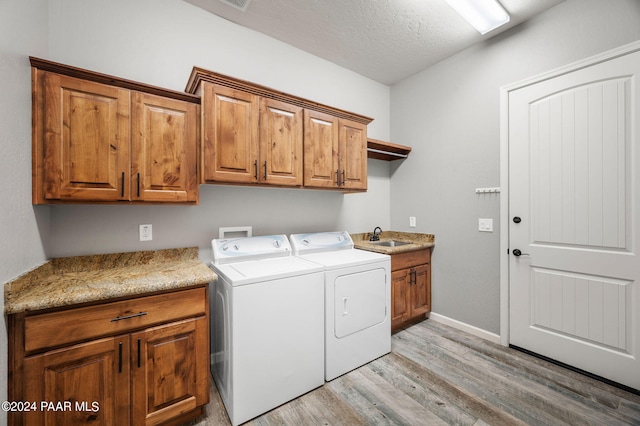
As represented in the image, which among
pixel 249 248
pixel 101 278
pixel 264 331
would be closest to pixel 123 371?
pixel 101 278

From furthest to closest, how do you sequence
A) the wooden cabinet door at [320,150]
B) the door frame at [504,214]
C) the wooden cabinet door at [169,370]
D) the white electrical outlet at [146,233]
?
the door frame at [504,214] → the wooden cabinet door at [320,150] → the white electrical outlet at [146,233] → the wooden cabinet door at [169,370]

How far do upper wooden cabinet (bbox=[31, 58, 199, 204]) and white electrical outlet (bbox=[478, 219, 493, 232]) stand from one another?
2.58m

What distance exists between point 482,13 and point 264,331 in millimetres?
2935

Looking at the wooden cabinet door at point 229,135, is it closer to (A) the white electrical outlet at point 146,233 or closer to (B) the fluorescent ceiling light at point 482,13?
(A) the white electrical outlet at point 146,233

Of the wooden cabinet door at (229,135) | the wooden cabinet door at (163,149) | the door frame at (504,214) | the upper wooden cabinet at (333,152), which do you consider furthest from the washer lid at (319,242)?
the door frame at (504,214)

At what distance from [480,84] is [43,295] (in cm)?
359

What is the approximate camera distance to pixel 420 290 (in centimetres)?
288

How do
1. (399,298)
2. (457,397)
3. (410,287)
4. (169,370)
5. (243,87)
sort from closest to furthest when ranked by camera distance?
(169,370) < (457,397) < (243,87) < (399,298) < (410,287)

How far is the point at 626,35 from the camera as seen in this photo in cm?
179

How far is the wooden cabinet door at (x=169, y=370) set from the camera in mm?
1354

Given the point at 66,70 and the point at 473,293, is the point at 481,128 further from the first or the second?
the point at 66,70

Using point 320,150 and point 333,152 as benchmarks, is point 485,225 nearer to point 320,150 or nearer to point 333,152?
point 333,152

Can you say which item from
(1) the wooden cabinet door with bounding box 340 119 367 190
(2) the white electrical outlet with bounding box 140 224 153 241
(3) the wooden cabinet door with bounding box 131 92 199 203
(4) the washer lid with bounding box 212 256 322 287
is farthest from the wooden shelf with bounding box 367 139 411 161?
(2) the white electrical outlet with bounding box 140 224 153 241

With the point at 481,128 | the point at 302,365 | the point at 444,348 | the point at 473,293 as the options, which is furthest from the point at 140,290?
the point at 481,128
